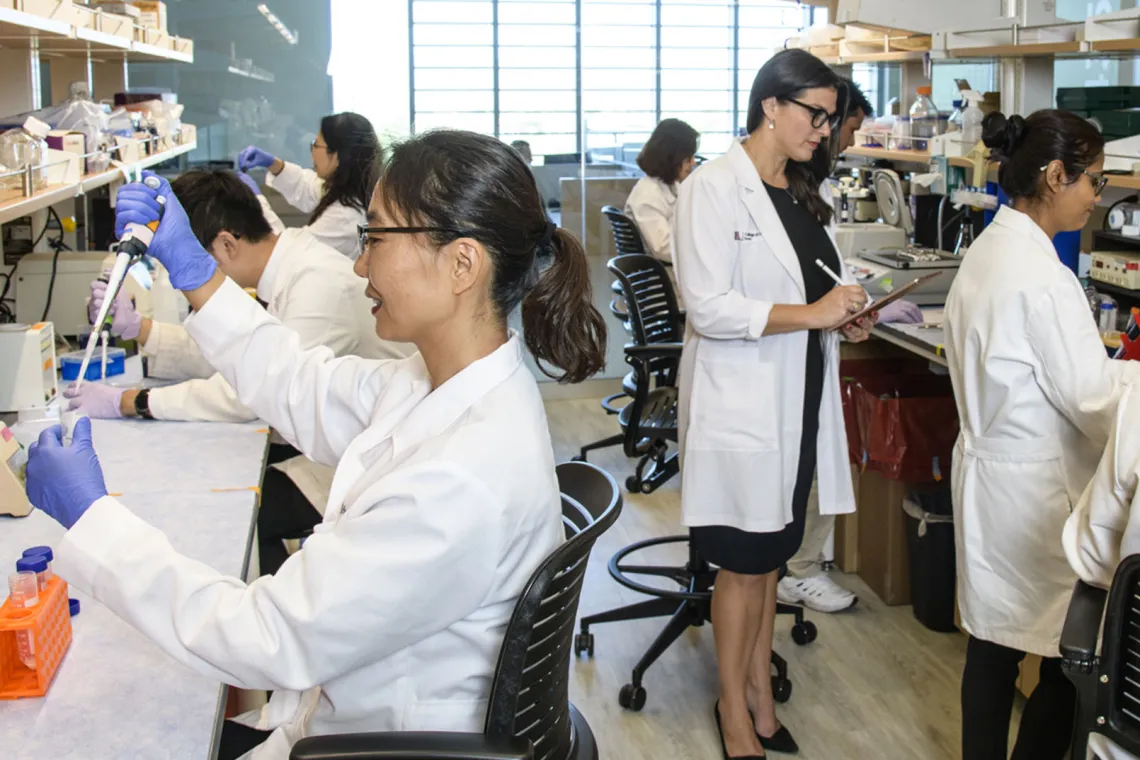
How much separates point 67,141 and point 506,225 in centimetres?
162

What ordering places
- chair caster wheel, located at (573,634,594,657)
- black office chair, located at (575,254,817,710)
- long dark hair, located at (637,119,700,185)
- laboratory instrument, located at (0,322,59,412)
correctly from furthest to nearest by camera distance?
long dark hair, located at (637,119,700,185) < chair caster wheel, located at (573,634,594,657) < black office chair, located at (575,254,817,710) < laboratory instrument, located at (0,322,59,412)

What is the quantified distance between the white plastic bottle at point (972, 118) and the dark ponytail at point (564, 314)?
2.27 meters

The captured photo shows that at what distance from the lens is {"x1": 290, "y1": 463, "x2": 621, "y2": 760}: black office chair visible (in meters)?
1.18

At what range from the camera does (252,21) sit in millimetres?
5703

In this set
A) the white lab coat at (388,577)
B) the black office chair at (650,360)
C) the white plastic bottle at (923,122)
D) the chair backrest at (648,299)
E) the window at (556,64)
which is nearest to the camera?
the white lab coat at (388,577)

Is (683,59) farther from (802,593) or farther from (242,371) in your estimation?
(242,371)

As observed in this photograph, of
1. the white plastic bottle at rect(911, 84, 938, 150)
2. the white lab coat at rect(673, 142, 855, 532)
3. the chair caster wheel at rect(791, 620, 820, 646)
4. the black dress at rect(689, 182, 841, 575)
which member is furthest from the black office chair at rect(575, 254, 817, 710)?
the white plastic bottle at rect(911, 84, 938, 150)

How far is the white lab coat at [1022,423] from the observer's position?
1958 millimetres

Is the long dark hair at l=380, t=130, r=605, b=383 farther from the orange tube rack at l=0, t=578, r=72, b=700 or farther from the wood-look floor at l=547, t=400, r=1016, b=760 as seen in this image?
the wood-look floor at l=547, t=400, r=1016, b=760

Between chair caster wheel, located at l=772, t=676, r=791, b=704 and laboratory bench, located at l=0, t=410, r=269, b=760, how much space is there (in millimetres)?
1290

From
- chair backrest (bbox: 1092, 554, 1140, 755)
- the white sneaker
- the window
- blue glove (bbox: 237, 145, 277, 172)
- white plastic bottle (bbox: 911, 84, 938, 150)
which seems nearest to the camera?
chair backrest (bbox: 1092, 554, 1140, 755)

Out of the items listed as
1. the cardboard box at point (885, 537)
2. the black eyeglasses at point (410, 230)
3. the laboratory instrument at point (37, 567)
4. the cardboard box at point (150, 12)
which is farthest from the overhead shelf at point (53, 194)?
the cardboard box at point (885, 537)

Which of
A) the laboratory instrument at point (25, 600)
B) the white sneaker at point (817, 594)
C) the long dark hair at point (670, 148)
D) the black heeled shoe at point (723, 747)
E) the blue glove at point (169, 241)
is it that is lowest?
the black heeled shoe at point (723, 747)

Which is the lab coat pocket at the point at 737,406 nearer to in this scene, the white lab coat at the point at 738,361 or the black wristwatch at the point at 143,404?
the white lab coat at the point at 738,361
